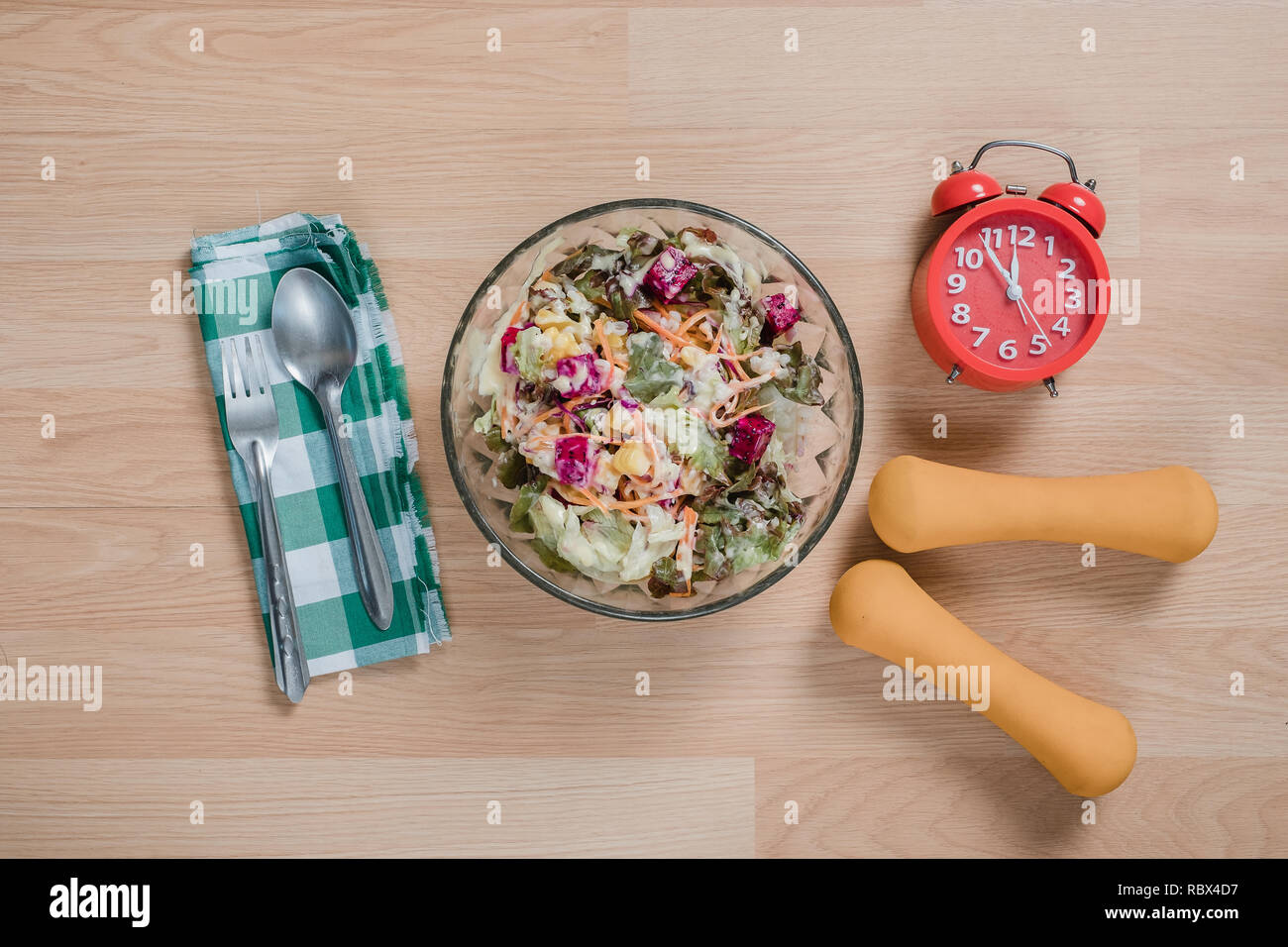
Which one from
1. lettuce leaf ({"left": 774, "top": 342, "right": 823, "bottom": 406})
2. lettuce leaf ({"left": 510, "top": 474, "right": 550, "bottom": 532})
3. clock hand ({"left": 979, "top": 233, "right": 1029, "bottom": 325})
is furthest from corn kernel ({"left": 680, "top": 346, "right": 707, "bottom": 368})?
clock hand ({"left": 979, "top": 233, "right": 1029, "bottom": 325})

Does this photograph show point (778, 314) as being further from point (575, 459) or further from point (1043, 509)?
point (1043, 509)

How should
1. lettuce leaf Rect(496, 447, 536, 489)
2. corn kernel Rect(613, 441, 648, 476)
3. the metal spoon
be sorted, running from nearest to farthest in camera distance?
corn kernel Rect(613, 441, 648, 476) → lettuce leaf Rect(496, 447, 536, 489) → the metal spoon

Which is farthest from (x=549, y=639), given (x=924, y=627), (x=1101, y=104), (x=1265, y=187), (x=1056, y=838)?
(x=1265, y=187)

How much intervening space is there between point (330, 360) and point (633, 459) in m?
0.51

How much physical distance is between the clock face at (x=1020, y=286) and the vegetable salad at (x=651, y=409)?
0.24 m

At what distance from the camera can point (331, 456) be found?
3.86 ft

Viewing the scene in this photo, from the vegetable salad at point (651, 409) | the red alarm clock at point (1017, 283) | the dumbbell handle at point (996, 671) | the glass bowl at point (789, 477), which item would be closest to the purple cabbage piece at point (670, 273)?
the vegetable salad at point (651, 409)

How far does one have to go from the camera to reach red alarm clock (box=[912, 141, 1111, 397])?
42.5 inches

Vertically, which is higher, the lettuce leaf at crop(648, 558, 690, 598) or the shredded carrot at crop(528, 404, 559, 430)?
the shredded carrot at crop(528, 404, 559, 430)

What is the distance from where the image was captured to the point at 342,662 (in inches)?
46.6

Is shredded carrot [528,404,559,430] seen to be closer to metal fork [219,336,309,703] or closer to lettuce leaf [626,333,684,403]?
lettuce leaf [626,333,684,403]

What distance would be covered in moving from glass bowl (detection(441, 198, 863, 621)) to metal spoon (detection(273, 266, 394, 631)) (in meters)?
0.20

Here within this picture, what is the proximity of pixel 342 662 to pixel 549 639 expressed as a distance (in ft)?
0.96

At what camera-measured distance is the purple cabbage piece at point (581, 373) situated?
91 centimetres
